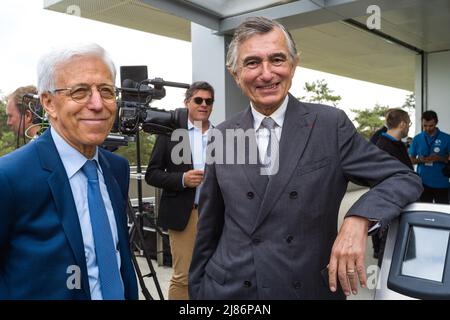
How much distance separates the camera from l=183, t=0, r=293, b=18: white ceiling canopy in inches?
166

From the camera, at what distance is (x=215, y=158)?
4.51ft

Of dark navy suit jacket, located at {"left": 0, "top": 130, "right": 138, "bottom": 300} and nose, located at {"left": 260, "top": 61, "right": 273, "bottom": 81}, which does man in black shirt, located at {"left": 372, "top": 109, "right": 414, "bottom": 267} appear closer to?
nose, located at {"left": 260, "top": 61, "right": 273, "bottom": 81}

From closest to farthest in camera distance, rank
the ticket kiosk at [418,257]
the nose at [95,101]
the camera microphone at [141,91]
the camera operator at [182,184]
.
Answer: the ticket kiosk at [418,257], the nose at [95,101], the camera microphone at [141,91], the camera operator at [182,184]

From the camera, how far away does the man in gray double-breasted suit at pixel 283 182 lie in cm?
117

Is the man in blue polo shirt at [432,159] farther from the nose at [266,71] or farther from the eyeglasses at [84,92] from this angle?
the eyeglasses at [84,92]

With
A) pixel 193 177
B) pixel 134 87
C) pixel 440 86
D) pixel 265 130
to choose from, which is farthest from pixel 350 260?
pixel 440 86

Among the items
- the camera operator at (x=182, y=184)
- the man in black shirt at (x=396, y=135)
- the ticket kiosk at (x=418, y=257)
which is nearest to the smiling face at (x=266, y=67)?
the ticket kiosk at (x=418, y=257)

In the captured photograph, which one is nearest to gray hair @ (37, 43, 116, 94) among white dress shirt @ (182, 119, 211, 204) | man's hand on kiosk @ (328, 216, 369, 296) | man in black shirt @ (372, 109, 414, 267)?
man's hand on kiosk @ (328, 216, 369, 296)

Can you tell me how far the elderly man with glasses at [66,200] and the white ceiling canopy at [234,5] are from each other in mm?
3350

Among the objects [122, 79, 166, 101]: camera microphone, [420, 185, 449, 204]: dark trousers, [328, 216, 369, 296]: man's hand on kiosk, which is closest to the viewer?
[328, 216, 369, 296]: man's hand on kiosk

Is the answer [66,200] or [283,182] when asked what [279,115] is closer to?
[283,182]

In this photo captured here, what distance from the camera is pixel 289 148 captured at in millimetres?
1220

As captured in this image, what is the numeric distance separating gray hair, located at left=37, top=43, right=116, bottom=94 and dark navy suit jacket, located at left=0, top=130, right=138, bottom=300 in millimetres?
167
